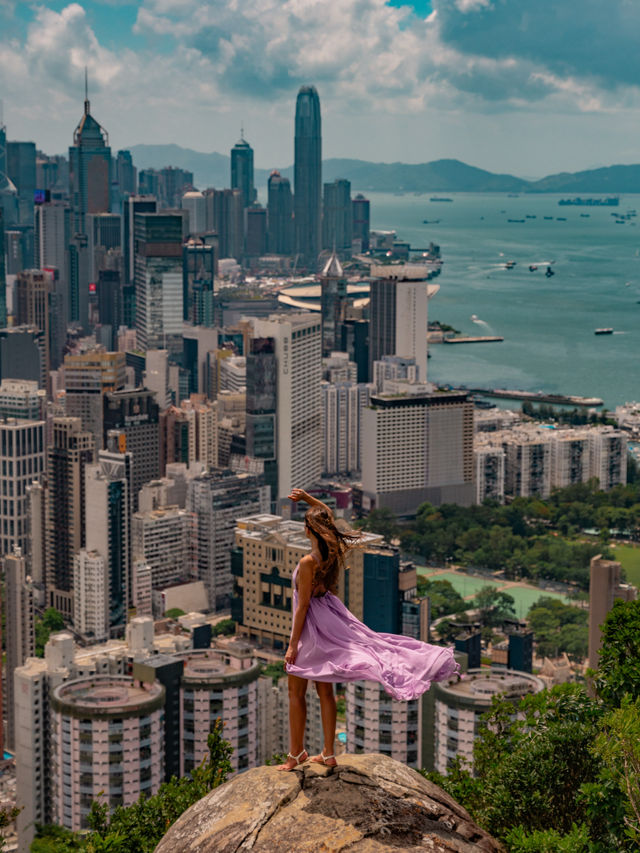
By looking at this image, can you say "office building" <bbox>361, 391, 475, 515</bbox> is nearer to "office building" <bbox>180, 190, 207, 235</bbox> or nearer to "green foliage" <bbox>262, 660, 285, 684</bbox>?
"green foliage" <bbox>262, 660, 285, 684</bbox>

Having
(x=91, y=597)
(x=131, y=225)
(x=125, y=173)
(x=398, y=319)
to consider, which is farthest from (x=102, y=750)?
(x=125, y=173)

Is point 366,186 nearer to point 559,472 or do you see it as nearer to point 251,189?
point 251,189

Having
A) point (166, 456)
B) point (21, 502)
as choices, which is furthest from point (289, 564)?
point (166, 456)

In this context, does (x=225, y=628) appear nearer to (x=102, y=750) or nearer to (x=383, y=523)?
(x=383, y=523)

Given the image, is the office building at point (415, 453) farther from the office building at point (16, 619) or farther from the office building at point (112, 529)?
the office building at point (16, 619)

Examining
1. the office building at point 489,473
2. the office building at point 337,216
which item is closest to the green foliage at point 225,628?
the office building at point 489,473

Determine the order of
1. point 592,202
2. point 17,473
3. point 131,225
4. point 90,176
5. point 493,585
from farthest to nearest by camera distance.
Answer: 1. point 592,202
2. point 90,176
3. point 131,225
4. point 17,473
5. point 493,585
